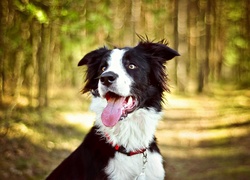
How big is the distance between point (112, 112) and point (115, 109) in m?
0.05

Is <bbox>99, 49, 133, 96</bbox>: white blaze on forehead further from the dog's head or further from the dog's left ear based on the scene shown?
the dog's left ear

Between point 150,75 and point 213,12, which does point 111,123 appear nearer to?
point 150,75

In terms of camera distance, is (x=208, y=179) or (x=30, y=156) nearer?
(x=208, y=179)

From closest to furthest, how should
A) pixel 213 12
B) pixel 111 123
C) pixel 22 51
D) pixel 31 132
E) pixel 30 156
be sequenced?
pixel 111 123 < pixel 30 156 < pixel 31 132 < pixel 22 51 < pixel 213 12

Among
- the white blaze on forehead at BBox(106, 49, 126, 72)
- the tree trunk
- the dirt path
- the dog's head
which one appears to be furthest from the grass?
the white blaze on forehead at BBox(106, 49, 126, 72)

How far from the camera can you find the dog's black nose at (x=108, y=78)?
438 centimetres

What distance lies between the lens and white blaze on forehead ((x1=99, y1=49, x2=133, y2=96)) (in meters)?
4.45

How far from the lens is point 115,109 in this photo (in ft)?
15.1

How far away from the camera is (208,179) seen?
7.41 meters

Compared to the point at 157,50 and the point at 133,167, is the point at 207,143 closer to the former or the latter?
the point at 157,50

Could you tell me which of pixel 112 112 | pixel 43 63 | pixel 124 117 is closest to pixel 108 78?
pixel 112 112

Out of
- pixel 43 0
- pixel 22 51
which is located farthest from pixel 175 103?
pixel 43 0

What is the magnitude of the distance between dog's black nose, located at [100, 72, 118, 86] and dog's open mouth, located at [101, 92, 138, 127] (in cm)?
27

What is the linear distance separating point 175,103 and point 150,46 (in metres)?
13.6
